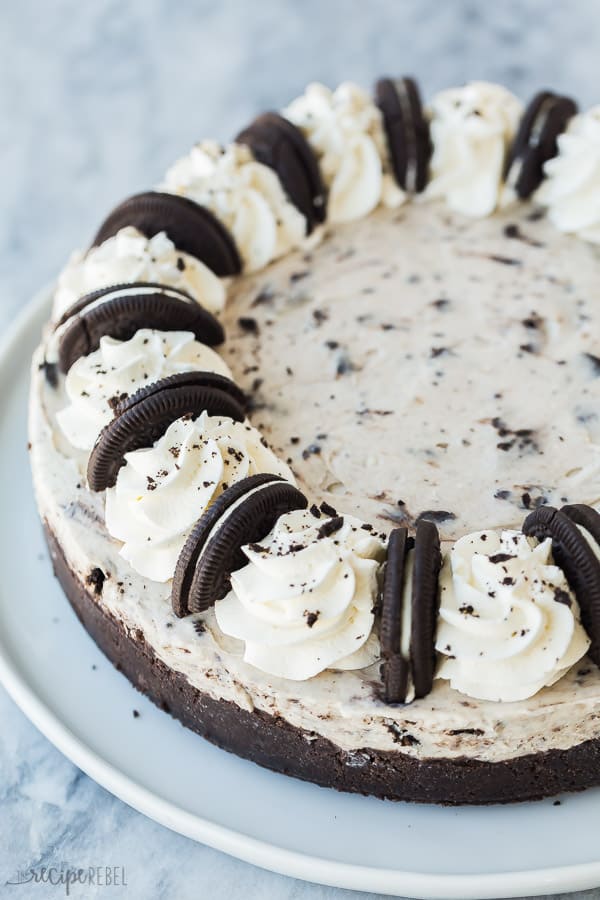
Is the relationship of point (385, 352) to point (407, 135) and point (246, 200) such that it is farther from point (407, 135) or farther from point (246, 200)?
point (407, 135)

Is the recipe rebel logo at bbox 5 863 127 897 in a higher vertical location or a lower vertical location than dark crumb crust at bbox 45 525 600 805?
lower

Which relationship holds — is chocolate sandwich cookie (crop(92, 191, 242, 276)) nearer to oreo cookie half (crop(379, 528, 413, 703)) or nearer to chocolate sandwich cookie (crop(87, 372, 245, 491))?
chocolate sandwich cookie (crop(87, 372, 245, 491))

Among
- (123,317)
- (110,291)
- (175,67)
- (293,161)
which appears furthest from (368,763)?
(175,67)

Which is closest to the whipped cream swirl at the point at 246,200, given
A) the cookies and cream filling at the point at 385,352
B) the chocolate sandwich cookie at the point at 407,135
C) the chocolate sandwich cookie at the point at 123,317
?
the cookies and cream filling at the point at 385,352

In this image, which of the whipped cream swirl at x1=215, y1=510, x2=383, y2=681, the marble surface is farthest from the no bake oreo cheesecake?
the marble surface

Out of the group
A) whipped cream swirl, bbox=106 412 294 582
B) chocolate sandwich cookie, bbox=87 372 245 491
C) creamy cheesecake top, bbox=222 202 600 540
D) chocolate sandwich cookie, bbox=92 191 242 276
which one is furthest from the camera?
chocolate sandwich cookie, bbox=92 191 242 276

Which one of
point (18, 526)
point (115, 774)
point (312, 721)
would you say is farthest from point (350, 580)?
point (18, 526)

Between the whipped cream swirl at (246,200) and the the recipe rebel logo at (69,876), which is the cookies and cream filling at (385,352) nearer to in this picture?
the whipped cream swirl at (246,200)
